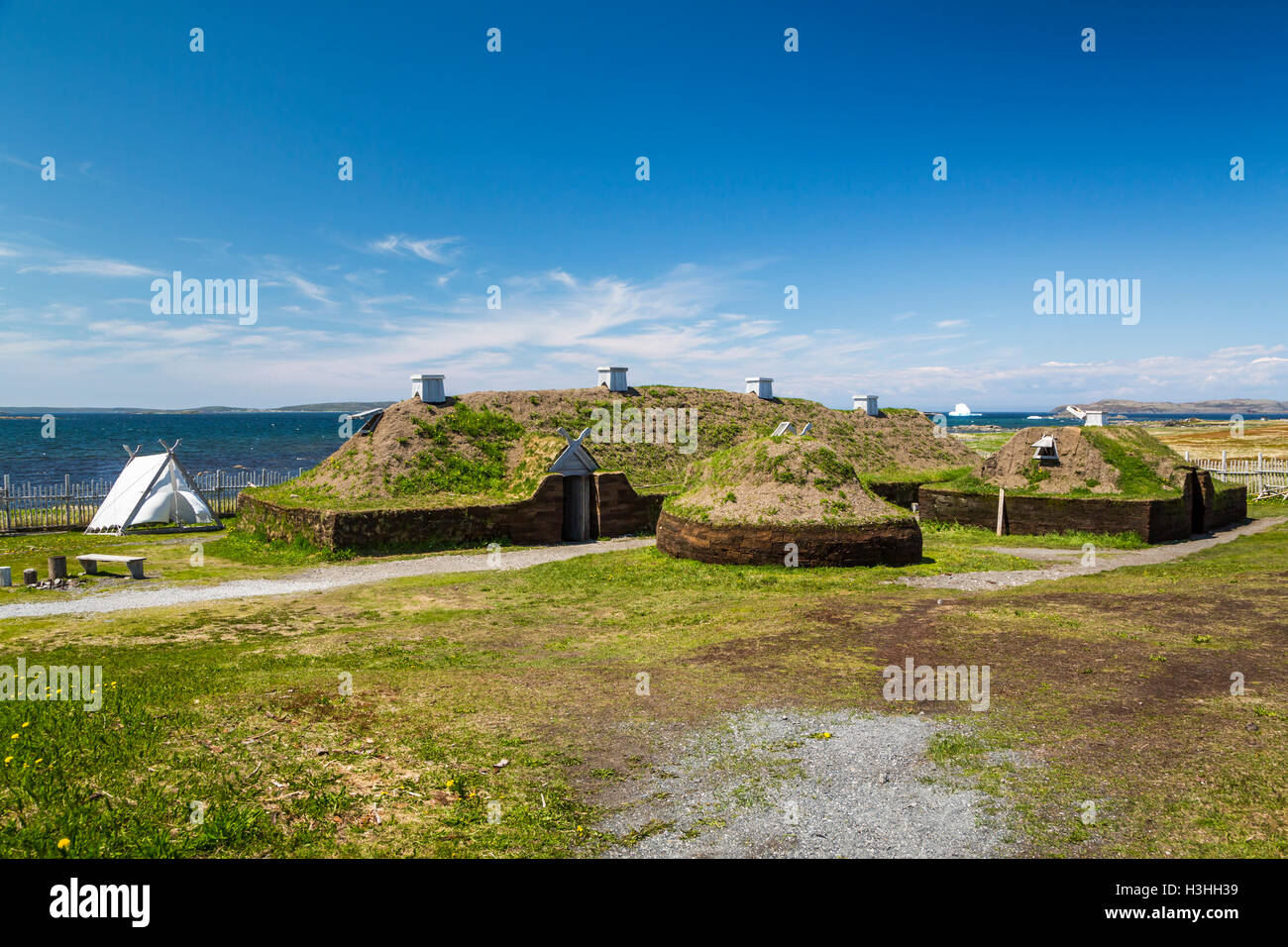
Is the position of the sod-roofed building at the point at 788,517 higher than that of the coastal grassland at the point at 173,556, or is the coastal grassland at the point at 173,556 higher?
the sod-roofed building at the point at 788,517

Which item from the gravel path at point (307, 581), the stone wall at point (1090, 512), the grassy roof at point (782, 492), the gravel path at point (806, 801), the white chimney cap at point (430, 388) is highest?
the white chimney cap at point (430, 388)

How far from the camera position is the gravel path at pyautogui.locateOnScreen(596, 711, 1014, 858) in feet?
18.5

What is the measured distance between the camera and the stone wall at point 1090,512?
77.7 ft

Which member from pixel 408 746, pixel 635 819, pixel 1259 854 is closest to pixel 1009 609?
pixel 1259 854

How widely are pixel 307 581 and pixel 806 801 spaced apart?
15448 mm

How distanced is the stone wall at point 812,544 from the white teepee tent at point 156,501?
20.0 meters

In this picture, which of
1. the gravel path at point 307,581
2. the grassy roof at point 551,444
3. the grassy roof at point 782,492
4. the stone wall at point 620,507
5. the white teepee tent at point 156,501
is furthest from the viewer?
the white teepee tent at point 156,501

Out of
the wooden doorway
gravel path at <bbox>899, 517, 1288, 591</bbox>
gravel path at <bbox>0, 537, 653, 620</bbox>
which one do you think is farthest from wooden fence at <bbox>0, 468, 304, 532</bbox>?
the wooden doorway

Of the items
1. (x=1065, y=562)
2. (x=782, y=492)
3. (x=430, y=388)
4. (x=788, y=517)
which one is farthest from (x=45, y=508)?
(x=1065, y=562)

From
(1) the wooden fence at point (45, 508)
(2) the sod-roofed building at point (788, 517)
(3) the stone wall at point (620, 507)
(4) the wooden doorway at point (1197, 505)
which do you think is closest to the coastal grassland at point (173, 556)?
(1) the wooden fence at point (45, 508)

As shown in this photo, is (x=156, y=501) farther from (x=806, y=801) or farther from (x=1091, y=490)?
(x=1091, y=490)

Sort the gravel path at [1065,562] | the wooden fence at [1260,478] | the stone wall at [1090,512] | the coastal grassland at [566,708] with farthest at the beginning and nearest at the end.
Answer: the wooden fence at [1260,478]
the stone wall at [1090,512]
the gravel path at [1065,562]
the coastal grassland at [566,708]

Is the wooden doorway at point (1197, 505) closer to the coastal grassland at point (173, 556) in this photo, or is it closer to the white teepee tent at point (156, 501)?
the coastal grassland at point (173, 556)
